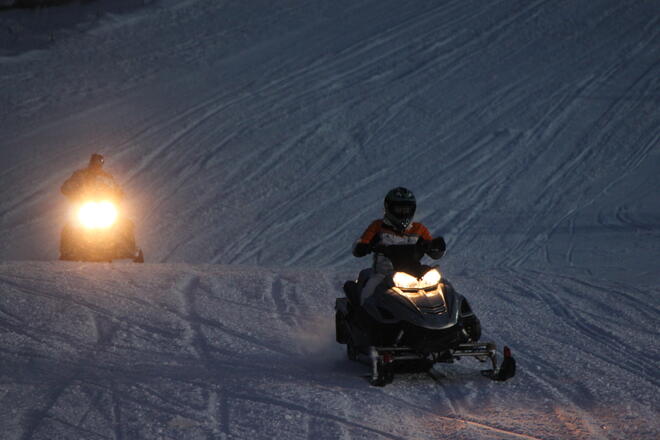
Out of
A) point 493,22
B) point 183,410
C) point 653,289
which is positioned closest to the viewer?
point 183,410

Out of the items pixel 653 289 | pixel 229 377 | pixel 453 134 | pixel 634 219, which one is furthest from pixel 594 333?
pixel 453 134

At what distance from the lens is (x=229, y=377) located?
24.9 ft

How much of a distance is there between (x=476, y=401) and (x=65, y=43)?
87.1ft

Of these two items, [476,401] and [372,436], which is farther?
[476,401]

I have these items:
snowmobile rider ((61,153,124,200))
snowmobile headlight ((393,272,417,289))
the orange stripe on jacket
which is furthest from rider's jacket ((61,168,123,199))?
snowmobile headlight ((393,272,417,289))

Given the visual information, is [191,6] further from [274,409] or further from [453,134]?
[274,409]

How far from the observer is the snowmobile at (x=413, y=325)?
7387mm

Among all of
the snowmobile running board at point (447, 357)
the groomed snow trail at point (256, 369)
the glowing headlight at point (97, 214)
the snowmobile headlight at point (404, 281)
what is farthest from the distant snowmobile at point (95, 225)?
the snowmobile running board at point (447, 357)

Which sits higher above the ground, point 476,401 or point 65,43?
point 65,43

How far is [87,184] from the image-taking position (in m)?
16.0

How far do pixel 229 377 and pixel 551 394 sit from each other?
7.48 feet

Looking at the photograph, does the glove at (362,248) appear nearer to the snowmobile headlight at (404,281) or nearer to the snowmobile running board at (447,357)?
the snowmobile headlight at (404,281)

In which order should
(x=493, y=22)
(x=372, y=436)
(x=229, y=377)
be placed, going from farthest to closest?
(x=493, y=22)
(x=229, y=377)
(x=372, y=436)

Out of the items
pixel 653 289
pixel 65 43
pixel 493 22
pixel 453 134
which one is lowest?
pixel 653 289
